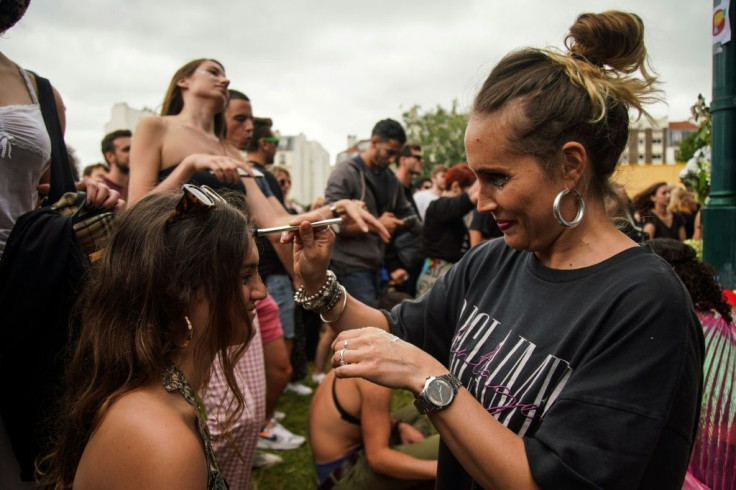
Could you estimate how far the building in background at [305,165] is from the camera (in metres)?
52.7

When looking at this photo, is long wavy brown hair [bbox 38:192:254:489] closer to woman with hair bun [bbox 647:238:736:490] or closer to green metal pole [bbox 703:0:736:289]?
woman with hair bun [bbox 647:238:736:490]

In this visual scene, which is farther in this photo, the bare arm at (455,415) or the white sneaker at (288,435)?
the white sneaker at (288,435)

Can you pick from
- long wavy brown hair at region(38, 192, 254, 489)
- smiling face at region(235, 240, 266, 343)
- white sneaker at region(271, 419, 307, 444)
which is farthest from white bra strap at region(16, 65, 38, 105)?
white sneaker at region(271, 419, 307, 444)

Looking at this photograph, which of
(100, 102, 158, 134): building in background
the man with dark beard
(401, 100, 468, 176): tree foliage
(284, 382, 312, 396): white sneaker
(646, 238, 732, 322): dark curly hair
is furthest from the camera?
(401, 100, 468, 176): tree foliage

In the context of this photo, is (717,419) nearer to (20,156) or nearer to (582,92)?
(582,92)

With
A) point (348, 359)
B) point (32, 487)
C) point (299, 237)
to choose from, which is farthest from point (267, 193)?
point (348, 359)

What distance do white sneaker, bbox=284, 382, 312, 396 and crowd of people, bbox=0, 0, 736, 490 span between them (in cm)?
342

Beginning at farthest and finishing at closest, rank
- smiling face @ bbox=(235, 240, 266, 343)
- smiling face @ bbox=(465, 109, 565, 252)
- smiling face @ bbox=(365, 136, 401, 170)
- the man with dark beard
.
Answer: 1. the man with dark beard
2. smiling face @ bbox=(365, 136, 401, 170)
3. smiling face @ bbox=(235, 240, 266, 343)
4. smiling face @ bbox=(465, 109, 565, 252)

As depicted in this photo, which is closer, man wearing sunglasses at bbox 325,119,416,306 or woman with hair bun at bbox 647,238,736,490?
woman with hair bun at bbox 647,238,736,490

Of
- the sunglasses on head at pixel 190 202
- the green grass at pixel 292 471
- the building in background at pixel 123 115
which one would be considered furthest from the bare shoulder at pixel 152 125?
the building in background at pixel 123 115

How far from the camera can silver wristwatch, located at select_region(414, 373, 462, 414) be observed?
48.7 inches

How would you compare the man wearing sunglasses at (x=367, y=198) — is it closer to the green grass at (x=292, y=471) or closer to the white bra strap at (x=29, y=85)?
the green grass at (x=292, y=471)

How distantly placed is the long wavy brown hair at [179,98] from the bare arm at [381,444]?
1573mm

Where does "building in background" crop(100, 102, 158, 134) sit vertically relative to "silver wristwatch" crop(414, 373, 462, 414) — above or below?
above
